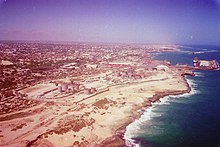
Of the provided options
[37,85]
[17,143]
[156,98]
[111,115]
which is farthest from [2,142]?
[156,98]

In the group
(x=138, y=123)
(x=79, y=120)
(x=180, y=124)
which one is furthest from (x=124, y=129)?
(x=180, y=124)

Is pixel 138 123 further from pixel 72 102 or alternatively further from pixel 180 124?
pixel 72 102

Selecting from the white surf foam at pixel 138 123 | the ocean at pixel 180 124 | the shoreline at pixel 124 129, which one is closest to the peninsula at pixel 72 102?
the shoreline at pixel 124 129

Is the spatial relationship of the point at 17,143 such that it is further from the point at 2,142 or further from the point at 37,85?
the point at 37,85

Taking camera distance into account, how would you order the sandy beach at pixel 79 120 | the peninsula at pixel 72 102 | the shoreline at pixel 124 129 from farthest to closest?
the peninsula at pixel 72 102 → the sandy beach at pixel 79 120 → the shoreline at pixel 124 129

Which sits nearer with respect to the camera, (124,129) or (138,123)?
(124,129)

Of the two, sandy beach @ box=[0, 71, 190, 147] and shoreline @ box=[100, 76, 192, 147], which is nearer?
shoreline @ box=[100, 76, 192, 147]

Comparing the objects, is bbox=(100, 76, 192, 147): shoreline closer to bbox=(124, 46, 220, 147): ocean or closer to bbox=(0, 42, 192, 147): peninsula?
bbox=(0, 42, 192, 147): peninsula

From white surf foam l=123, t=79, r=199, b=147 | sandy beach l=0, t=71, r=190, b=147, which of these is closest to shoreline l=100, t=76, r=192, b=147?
sandy beach l=0, t=71, r=190, b=147

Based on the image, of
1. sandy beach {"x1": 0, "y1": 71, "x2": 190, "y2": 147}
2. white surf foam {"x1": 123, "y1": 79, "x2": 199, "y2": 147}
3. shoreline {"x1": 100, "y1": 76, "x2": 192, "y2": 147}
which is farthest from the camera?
white surf foam {"x1": 123, "y1": 79, "x2": 199, "y2": 147}

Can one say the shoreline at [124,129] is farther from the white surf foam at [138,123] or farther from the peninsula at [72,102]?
the white surf foam at [138,123]
